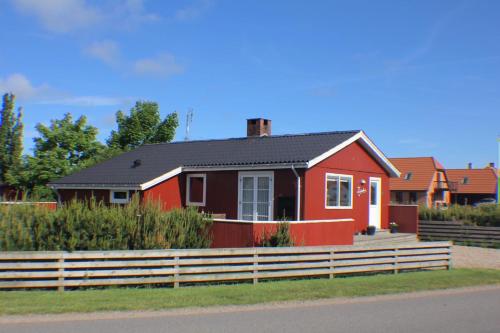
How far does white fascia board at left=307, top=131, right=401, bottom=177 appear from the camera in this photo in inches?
763

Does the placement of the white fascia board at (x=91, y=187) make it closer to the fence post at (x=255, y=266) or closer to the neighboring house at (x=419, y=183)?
the fence post at (x=255, y=266)

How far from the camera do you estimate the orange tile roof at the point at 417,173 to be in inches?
2218

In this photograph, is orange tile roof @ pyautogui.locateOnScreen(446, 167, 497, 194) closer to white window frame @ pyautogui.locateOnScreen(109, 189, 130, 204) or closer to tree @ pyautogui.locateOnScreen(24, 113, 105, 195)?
tree @ pyautogui.locateOnScreen(24, 113, 105, 195)

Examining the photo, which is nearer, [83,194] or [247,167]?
[247,167]

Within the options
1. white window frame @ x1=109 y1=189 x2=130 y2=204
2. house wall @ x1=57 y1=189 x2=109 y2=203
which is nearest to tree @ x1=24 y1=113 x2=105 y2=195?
house wall @ x1=57 y1=189 x2=109 y2=203

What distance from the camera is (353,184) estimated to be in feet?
71.3

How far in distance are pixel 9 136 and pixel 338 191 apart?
29408mm

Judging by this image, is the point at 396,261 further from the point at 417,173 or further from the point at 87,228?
the point at 417,173

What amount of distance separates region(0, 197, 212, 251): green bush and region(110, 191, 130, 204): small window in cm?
830

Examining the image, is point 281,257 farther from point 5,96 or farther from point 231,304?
point 5,96

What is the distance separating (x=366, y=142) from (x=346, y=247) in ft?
29.1

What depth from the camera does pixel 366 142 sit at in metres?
22.2

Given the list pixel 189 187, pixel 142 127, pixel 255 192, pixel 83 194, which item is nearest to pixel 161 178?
pixel 189 187

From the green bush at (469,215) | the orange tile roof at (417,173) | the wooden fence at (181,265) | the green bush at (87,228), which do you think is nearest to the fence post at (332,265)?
the wooden fence at (181,265)
